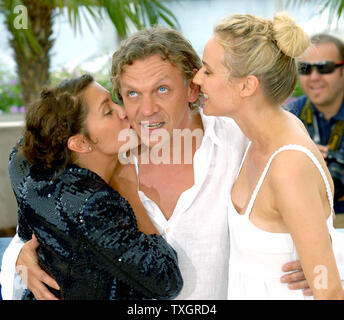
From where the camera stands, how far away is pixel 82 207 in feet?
3.62

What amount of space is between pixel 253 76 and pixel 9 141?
2.92 m

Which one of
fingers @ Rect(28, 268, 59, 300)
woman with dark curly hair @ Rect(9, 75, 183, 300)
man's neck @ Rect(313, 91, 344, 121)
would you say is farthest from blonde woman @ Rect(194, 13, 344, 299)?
man's neck @ Rect(313, 91, 344, 121)

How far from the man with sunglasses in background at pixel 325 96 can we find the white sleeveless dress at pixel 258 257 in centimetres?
138

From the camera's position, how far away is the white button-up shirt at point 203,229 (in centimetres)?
137

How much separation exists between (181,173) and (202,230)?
0.65 ft

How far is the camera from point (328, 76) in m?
2.71

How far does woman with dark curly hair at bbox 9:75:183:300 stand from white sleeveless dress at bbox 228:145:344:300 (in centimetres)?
18

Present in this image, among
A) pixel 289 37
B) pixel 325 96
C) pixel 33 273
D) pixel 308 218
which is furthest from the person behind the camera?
pixel 325 96

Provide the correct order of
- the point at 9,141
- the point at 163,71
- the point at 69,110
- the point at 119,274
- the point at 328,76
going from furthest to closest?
the point at 9,141 < the point at 328,76 < the point at 163,71 < the point at 69,110 < the point at 119,274

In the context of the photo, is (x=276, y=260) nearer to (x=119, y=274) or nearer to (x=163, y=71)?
(x=119, y=274)

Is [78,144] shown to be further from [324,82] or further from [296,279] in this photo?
[324,82]

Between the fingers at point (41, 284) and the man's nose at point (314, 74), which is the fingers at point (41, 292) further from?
the man's nose at point (314, 74)

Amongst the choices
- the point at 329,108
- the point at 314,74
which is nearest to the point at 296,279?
the point at 329,108
